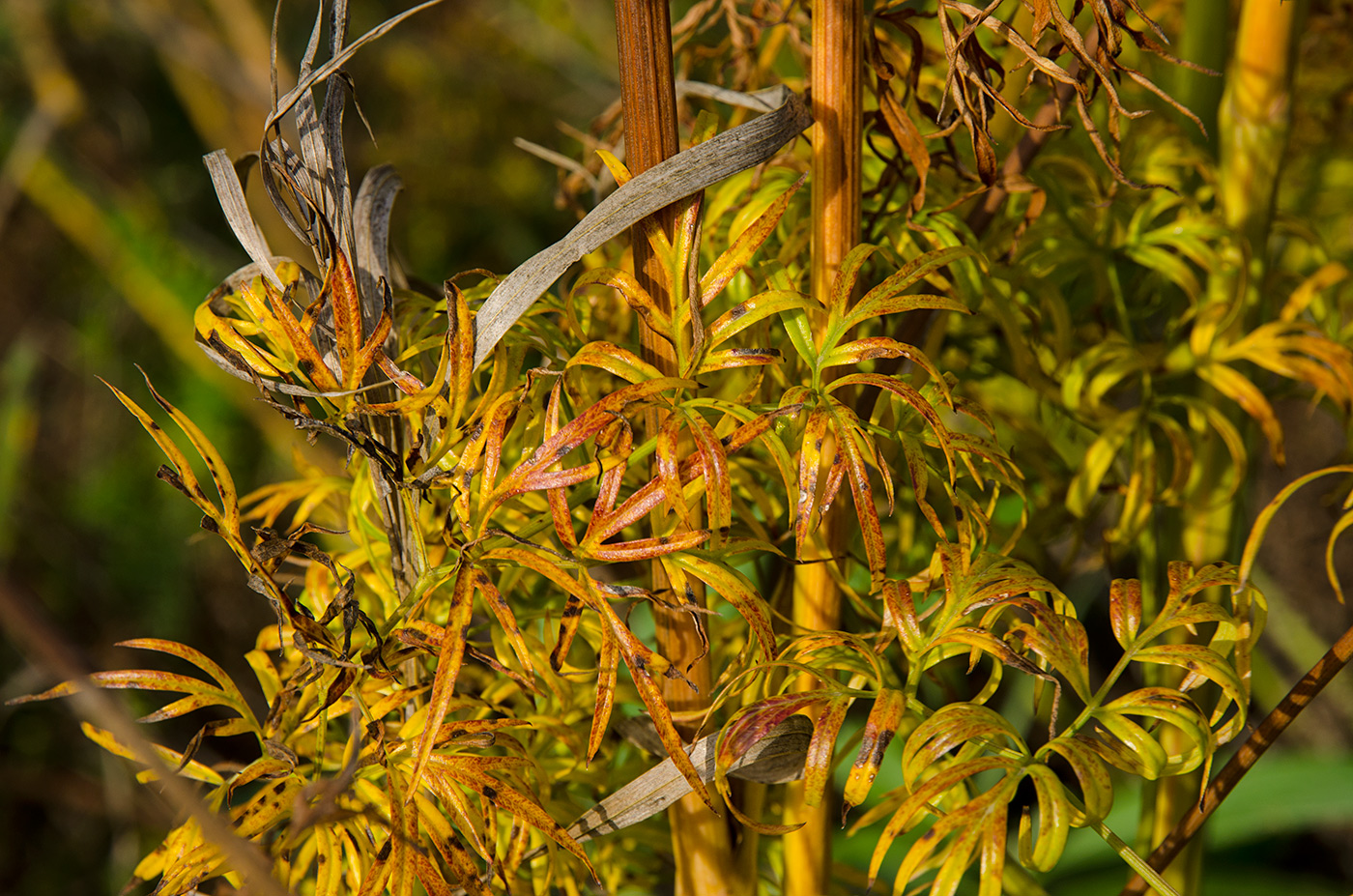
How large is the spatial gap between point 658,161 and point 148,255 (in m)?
1.10

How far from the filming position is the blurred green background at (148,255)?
1152mm

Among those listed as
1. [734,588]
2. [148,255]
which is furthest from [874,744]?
[148,255]

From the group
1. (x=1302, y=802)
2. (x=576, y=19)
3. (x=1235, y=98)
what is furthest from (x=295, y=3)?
(x=1302, y=802)

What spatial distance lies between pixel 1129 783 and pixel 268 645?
2.79 ft

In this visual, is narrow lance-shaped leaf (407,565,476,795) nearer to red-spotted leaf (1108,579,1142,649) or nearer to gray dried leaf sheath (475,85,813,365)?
gray dried leaf sheath (475,85,813,365)

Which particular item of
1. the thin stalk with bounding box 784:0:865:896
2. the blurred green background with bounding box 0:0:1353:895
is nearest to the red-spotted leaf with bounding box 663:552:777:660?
the thin stalk with bounding box 784:0:865:896

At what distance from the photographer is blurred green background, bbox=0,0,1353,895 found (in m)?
1.15

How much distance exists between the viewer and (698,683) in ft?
0.89

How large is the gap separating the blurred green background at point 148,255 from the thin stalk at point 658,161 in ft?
2.76

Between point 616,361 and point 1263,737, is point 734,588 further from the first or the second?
point 1263,737

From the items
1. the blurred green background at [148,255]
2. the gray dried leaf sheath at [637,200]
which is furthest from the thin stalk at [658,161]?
the blurred green background at [148,255]

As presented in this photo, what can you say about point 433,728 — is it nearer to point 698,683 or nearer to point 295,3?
point 698,683

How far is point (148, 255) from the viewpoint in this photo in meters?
1.12

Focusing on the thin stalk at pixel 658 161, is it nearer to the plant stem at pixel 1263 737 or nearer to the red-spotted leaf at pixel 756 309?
the red-spotted leaf at pixel 756 309
